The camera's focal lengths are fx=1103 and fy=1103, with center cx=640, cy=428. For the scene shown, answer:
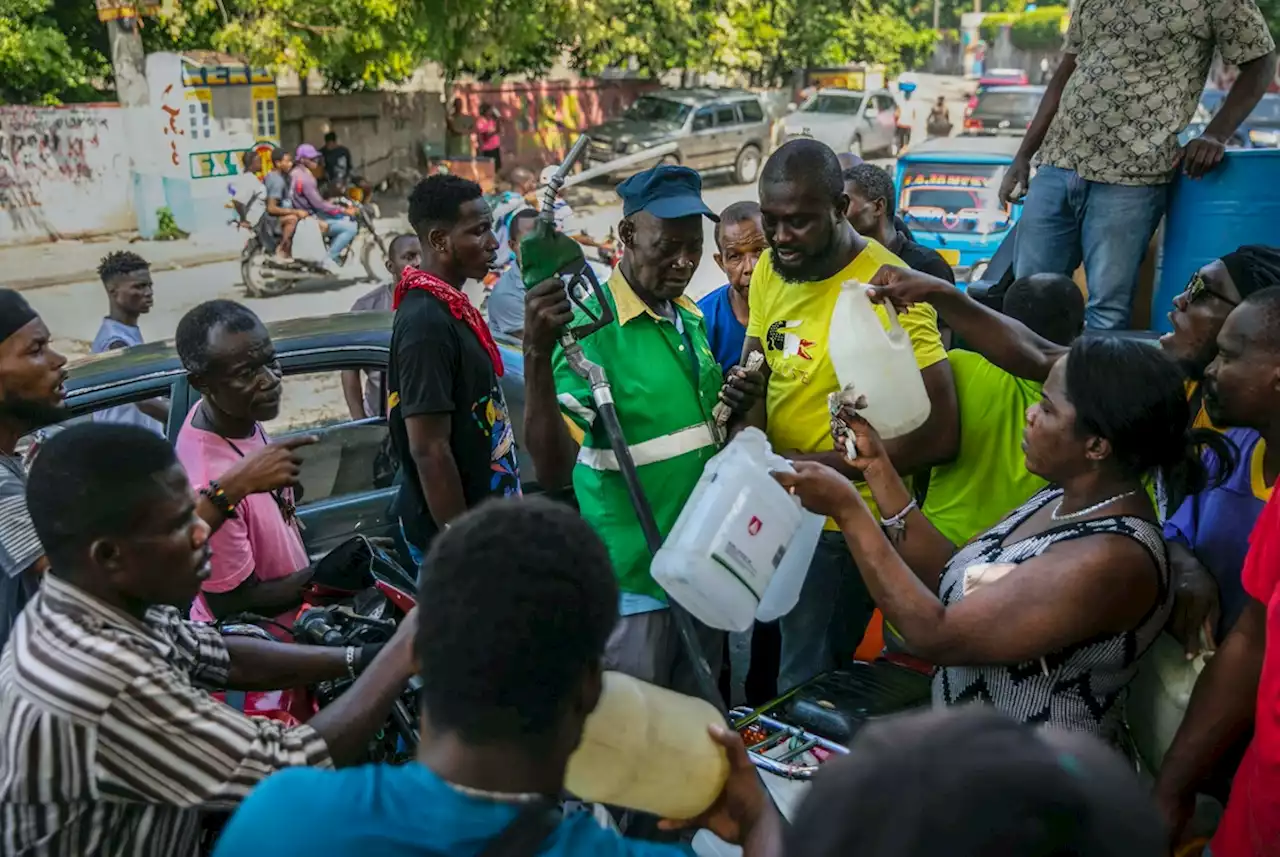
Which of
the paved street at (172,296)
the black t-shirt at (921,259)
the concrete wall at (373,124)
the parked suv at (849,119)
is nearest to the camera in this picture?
the black t-shirt at (921,259)

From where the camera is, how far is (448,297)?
3.19m

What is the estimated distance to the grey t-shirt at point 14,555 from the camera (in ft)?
7.71

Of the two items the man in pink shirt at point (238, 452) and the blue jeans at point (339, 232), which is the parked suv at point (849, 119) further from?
the man in pink shirt at point (238, 452)

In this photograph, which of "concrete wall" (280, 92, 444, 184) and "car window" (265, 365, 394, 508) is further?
"concrete wall" (280, 92, 444, 184)

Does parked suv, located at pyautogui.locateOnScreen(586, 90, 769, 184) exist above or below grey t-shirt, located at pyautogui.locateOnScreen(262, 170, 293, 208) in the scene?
above

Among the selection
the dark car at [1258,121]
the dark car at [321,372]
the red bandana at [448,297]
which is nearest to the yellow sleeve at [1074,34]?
the dark car at [321,372]

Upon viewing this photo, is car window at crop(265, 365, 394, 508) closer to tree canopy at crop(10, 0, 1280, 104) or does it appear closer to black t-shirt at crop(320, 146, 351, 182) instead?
tree canopy at crop(10, 0, 1280, 104)

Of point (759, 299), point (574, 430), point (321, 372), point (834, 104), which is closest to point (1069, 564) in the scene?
point (574, 430)

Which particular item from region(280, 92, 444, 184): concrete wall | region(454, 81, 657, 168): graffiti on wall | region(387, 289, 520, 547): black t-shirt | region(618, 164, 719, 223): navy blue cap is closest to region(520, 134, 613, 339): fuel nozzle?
region(618, 164, 719, 223): navy blue cap

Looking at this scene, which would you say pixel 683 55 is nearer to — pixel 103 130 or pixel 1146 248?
pixel 103 130

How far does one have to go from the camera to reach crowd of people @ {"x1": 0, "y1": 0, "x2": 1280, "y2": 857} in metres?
1.34

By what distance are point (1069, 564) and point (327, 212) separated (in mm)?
12438

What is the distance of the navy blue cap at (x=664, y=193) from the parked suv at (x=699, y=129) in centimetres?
1773

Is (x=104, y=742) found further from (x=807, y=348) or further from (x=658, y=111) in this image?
(x=658, y=111)
